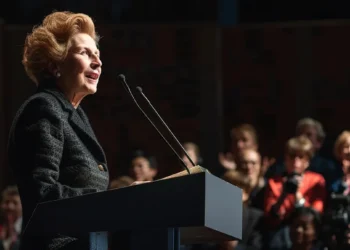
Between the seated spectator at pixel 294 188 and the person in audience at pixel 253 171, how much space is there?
109 mm

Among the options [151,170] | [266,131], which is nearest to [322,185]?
[151,170]

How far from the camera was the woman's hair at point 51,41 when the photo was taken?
3.46 meters

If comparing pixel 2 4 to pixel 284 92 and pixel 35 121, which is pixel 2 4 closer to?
pixel 284 92

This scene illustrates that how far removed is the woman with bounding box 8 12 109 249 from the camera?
3.09 metres

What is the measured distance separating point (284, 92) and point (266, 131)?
1.32ft

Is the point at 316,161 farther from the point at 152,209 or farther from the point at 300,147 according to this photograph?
the point at 152,209

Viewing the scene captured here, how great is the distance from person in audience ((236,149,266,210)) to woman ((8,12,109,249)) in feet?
11.6

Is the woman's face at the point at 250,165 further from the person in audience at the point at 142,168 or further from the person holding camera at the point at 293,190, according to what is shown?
the person in audience at the point at 142,168

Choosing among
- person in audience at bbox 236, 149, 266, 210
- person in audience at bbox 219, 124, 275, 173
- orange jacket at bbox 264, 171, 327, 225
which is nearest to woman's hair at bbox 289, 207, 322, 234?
orange jacket at bbox 264, 171, 327, 225

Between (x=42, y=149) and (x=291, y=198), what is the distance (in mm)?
3856

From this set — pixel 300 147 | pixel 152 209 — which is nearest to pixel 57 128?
pixel 152 209

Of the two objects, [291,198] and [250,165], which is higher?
[250,165]

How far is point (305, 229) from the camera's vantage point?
6500mm

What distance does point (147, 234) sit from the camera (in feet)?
9.41
